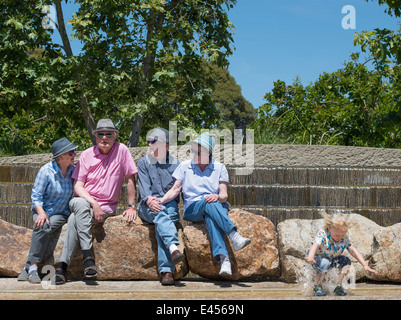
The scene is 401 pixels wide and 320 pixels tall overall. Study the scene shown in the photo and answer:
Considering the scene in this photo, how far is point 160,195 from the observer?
530 cm

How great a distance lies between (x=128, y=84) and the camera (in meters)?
12.9

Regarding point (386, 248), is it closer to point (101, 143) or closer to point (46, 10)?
point (101, 143)

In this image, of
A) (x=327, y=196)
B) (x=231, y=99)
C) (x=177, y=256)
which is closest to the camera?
(x=177, y=256)

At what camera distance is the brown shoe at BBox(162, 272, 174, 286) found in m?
4.99

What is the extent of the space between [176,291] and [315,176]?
17.2 feet

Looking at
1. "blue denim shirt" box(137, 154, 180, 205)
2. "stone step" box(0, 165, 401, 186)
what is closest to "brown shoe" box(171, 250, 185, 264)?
"blue denim shirt" box(137, 154, 180, 205)

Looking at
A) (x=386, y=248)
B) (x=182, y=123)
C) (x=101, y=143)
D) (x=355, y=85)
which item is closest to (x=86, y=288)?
(x=101, y=143)

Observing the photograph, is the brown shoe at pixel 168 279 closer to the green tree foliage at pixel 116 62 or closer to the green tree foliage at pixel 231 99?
the green tree foliage at pixel 116 62

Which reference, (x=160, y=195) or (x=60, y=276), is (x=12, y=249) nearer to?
(x=60, y=276)

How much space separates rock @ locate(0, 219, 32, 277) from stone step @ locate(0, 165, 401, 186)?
14.6 ft

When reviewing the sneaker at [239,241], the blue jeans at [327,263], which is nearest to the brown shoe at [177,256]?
the sneaker at [239,241]

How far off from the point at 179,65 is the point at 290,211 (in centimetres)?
598

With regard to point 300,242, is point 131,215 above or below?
above

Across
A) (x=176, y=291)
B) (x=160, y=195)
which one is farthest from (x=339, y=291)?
(x=160, y=195)
